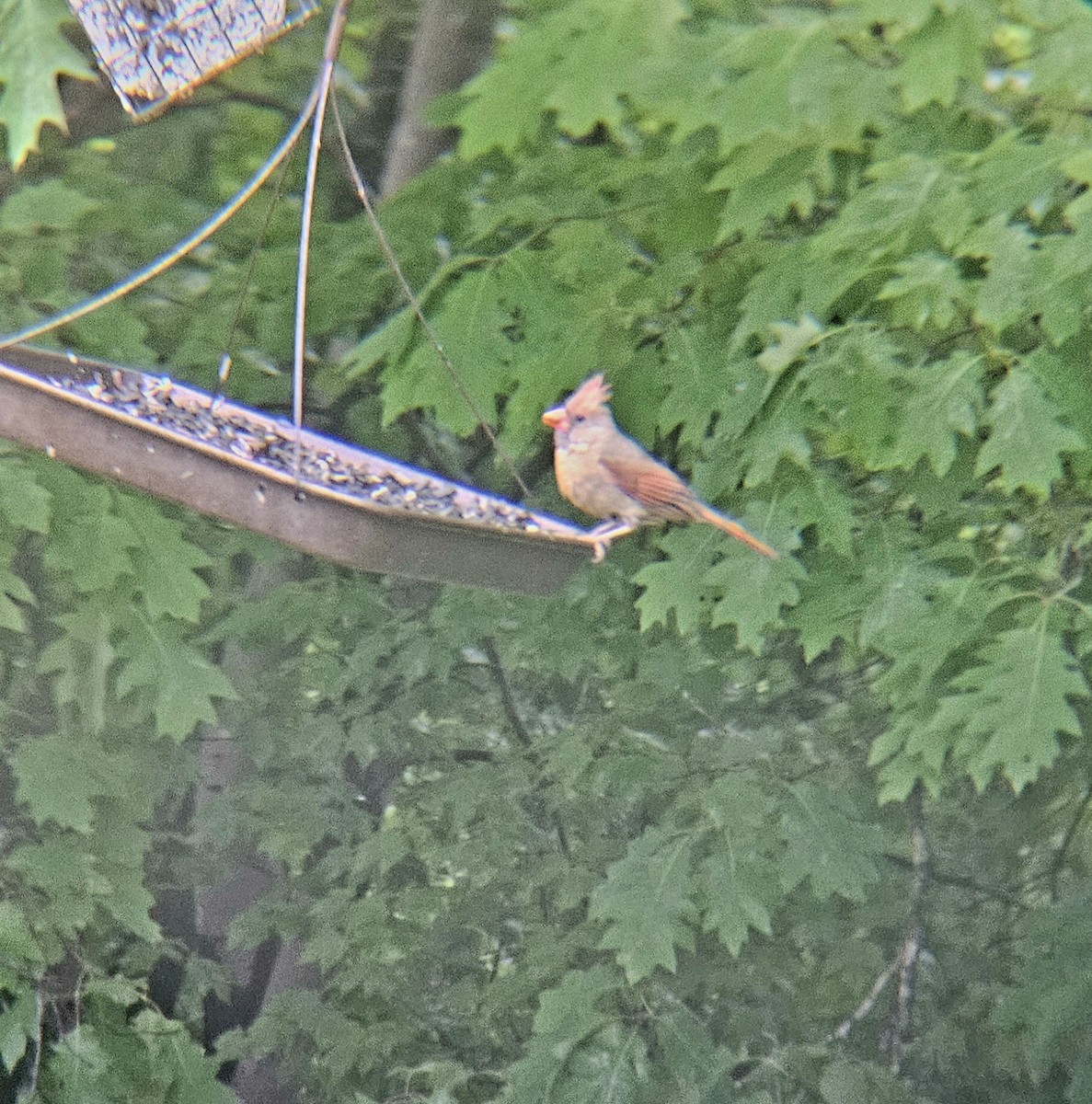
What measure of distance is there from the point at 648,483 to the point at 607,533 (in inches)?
8.1

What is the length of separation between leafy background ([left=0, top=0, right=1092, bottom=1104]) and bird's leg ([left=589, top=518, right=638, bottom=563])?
0.39m

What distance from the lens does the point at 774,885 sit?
4082 mm

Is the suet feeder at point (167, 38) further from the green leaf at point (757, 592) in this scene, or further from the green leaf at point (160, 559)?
the green leaf at point (757, 592)

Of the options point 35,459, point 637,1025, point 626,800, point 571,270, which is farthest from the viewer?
point 626,800

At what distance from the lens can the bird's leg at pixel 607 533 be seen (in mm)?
2346

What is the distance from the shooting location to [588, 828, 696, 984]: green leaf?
379 centimetres

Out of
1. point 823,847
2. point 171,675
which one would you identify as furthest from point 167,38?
point 823,847

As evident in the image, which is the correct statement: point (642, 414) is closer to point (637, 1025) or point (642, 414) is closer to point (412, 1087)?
point (637, 1025)

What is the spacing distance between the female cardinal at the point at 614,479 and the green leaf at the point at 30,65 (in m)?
0.86

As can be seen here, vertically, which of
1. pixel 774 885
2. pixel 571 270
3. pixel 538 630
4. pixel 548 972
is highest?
pixel 571 270

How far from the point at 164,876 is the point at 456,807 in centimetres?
95

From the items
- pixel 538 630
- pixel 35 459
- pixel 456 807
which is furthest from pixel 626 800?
pixel 35 459

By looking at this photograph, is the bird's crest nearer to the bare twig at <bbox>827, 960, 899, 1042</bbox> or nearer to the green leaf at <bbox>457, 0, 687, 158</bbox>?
the green leaf at <bbox>457, 0, 687, 158</bbox>

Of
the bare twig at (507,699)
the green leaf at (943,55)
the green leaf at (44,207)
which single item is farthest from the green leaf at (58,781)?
the green leaf at (943,55)
